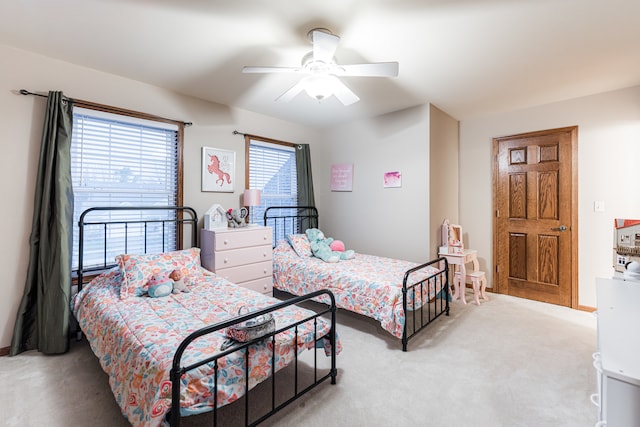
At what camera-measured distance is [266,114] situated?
13.3 feet

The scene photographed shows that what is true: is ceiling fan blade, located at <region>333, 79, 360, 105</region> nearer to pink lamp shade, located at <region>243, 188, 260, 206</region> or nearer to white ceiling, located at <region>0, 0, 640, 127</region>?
white ceiling, located at <region>0, 0, 640, 127</region>

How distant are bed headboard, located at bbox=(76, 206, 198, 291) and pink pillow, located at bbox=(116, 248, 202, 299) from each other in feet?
1.50

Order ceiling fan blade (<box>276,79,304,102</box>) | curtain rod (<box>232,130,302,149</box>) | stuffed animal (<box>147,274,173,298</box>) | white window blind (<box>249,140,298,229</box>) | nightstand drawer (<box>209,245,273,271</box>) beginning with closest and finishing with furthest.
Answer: stuffed animal (<box>147,274,173,298</box>) → ceiling fan blade (<box>276,79,304,102</box>) → nightstand drawer (<box>209,245,273,271</box>) → curtain rod (<box>232,130,302,149</box>) → white window blind (<box>249,140,298,229</box>)

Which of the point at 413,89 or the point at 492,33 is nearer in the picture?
the point at 492,33

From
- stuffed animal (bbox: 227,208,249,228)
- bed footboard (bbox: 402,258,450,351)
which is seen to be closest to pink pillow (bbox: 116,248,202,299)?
stuffed animal (bbox: 227,208,249,228)

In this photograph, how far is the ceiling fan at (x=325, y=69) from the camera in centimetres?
197

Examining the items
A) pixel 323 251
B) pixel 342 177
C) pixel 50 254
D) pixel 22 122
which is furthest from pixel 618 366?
pixel 342 177

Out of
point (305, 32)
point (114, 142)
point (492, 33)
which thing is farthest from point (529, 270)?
point (114, 142)

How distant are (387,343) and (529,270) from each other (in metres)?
2.49

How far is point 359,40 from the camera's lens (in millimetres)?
2197

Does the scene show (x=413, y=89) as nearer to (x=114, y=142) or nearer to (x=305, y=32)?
(x=305, y=32)

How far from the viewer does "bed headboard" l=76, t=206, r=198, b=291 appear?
2740 millimetres

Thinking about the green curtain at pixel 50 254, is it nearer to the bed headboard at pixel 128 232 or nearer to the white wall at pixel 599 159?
the bed headboard at pixel 128 232

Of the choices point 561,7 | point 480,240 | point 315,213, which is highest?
point 561,7
